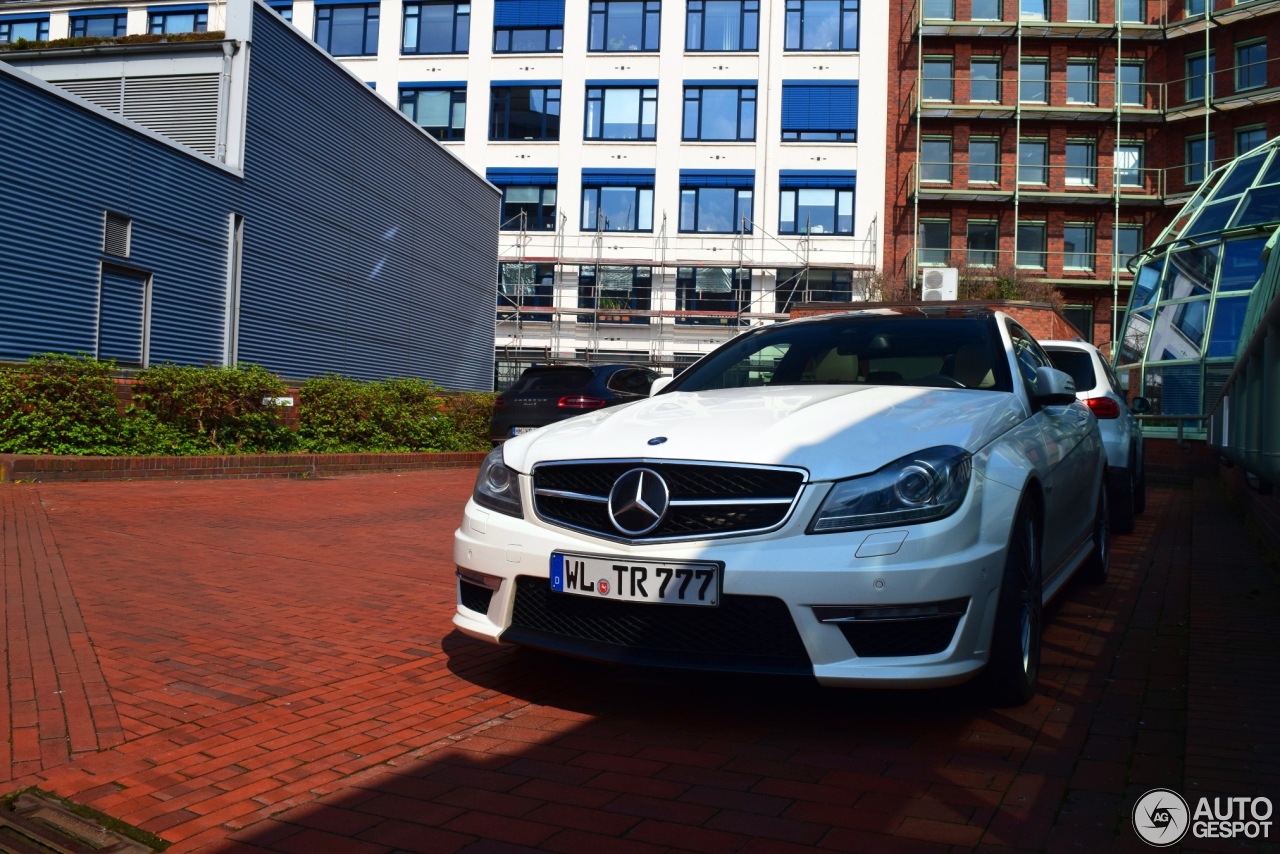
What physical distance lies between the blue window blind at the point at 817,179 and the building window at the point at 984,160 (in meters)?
5.05

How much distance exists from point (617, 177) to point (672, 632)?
39801 mm

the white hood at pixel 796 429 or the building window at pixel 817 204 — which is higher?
the building window at pixel 817 204

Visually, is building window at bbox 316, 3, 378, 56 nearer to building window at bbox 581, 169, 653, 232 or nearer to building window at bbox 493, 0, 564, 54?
building window at bbox 493, 0, 564, 54

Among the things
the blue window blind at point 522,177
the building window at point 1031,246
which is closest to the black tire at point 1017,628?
the blue window blind at point 522,177

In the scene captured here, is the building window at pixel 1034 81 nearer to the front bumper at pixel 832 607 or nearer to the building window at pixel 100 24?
the building window at pixel 100 24

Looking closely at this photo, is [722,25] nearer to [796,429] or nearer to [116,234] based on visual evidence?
[116,234]

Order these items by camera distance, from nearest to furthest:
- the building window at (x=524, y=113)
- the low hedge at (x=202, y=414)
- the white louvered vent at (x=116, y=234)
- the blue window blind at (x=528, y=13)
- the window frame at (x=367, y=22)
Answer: the low hedge at (x=202, y=414)
the white louvered vent at (x=116, y=234)
the building window at (x=524, y=113)
the blue window blind at (x=528, y=13)
the window frame at (x=367, y=22)

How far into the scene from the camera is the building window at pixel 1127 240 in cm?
4144

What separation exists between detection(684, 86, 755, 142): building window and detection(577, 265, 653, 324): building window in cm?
566

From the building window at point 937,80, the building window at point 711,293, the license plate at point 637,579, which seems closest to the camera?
the license plate at point 637,579

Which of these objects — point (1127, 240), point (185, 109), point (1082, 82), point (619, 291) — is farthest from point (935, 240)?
point (185, 109)

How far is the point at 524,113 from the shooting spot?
42625 mm

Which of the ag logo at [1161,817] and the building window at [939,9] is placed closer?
the ag logo at [1161,817]

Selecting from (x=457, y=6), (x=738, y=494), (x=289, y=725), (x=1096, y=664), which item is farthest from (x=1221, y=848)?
(x=457, y=6)
